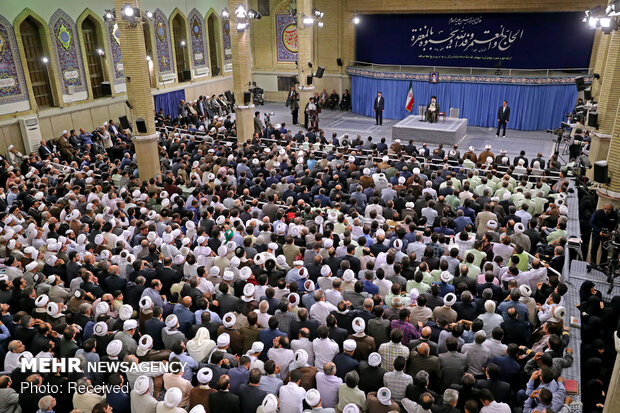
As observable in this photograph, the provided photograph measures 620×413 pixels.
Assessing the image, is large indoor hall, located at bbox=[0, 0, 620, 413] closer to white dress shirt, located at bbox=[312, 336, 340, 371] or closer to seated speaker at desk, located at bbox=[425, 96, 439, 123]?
white dress shirt, located at bbox=[312, 336, 340, 371]

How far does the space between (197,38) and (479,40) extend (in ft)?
41.2

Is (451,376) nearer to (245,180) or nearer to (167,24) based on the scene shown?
(245,180)

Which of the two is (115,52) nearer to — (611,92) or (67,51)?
(67,51)

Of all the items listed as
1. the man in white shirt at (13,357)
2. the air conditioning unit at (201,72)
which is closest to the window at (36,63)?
the air conditioning unit at (201,72)

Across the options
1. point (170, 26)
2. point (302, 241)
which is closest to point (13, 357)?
point (302, 241)

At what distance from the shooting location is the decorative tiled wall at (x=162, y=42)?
19609 mm

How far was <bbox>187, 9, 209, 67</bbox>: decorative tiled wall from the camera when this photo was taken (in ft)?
70.5

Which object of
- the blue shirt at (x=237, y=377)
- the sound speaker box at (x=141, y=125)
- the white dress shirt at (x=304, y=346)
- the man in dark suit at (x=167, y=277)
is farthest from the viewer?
the sound speaker box at (x=141, y=125)

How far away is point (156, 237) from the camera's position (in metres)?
7.72

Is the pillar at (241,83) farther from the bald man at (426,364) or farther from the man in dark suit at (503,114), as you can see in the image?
the bald man at (426,364)

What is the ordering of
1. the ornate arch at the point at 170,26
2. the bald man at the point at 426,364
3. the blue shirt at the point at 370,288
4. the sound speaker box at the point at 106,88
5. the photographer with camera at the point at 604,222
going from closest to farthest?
1. the bald man at the point at 426,364
2. the blue shirt at the point at 370,288
3. the photographer with camera at the point at 604,222
4. the sound speaker box at the point at 106,88
5. the ornate arch at the point at 170,26

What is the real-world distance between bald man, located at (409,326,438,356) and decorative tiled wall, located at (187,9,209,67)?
19.7m

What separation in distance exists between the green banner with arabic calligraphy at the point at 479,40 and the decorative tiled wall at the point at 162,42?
8924 mm

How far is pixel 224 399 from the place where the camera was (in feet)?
14.5
